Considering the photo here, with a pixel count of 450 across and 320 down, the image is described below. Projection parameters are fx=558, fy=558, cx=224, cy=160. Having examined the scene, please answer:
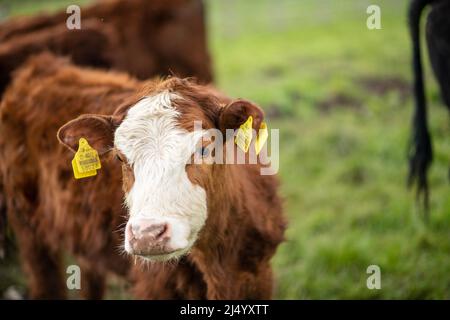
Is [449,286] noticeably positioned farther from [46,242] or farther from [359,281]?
[46,242]

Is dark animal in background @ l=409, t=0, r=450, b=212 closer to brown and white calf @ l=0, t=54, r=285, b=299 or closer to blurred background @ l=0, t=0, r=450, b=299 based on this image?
blurred background @ l=0, t=0, r=450, b=299

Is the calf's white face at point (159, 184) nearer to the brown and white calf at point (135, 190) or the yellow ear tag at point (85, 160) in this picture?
the brown and white calf at point (135, 190)

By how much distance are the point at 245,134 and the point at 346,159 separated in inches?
154

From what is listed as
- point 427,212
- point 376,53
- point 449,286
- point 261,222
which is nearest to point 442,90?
point 427,212

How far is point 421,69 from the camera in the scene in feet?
15.5

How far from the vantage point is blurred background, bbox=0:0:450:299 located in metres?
4.59

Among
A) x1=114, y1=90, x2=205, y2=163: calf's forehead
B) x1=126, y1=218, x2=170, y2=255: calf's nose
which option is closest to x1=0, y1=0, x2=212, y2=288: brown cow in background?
x1=114, y1=90, x2=205, y2=163: calf's forehead

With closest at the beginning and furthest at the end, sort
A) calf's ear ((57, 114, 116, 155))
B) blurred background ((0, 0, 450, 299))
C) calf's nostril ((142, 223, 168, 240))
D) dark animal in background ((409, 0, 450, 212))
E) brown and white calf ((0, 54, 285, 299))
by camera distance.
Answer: calf's nostril ((142, 223, 168, 240)) < brown and white calf ((0, 54, 285, 299)) < calf's ear ((57, 114, 116, 155)) < dark animal in background ((409, 0, 450, 212)) < blurred background ((0, 0, 450, 299))

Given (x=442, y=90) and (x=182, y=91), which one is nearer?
(x=182, y=91)

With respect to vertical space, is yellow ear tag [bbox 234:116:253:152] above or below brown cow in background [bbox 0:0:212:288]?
below

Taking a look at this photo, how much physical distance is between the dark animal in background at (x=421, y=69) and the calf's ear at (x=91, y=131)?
2.56 m

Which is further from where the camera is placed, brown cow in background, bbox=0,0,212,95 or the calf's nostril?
brown cow in background, bbox=0,0,212,95

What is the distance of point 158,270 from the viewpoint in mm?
3348

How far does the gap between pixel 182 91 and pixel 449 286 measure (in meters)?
2.67
